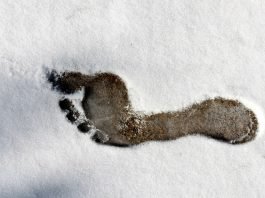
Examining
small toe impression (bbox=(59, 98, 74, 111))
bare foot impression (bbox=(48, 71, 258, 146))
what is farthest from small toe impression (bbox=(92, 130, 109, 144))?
small toe impression (bbox=(59, 98, 74, 111))

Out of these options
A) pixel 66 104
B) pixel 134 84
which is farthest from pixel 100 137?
pixel 134 84

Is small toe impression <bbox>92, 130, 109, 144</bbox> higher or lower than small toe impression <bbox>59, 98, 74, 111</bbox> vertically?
lower

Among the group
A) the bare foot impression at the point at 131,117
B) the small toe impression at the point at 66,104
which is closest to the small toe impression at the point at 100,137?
the bare foot impression at the point at 131,117

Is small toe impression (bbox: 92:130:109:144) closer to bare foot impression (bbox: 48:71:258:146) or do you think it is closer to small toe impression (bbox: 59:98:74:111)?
bare foot impression (bbox: 48:71:258:146)

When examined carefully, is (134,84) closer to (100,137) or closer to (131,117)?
(131,117)

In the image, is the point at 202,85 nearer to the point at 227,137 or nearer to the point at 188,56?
the point at 188,56
